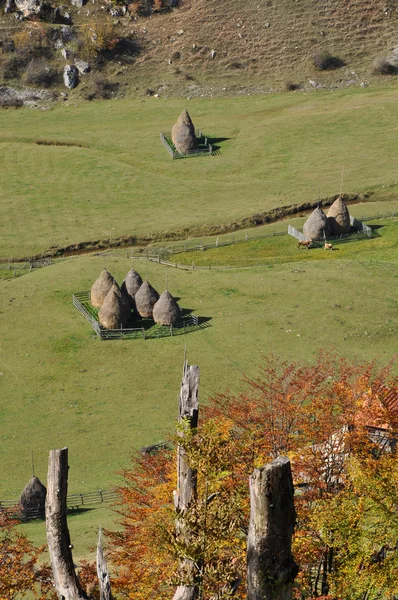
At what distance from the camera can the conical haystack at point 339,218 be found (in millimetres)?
92562

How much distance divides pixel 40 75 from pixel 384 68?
48737mm

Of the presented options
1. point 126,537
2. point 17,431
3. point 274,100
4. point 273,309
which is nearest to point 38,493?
point 17,431

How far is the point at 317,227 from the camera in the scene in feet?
301

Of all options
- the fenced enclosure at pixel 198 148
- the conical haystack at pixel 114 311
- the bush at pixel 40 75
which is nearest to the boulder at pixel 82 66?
the bush at pixel 40 75

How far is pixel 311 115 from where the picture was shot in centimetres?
12900

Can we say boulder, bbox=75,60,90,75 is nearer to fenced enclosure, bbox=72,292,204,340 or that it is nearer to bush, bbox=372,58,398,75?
bush, bbox=372,58,398,75

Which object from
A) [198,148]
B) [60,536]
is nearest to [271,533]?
[60,536]

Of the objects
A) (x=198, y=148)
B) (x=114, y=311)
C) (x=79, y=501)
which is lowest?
(x=79, y=501)

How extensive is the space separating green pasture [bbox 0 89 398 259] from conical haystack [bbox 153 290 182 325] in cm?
2616

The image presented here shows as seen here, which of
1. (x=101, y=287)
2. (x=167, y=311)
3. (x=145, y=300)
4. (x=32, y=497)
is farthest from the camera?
(x=101, y=287)

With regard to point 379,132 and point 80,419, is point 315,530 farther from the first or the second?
point 379,132

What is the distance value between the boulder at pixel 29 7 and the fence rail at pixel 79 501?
370 ft

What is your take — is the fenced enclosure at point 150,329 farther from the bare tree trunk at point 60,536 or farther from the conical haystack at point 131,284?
the bare tree trunk at point 60,536

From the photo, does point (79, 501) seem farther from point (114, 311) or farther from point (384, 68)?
point (384, 68)
